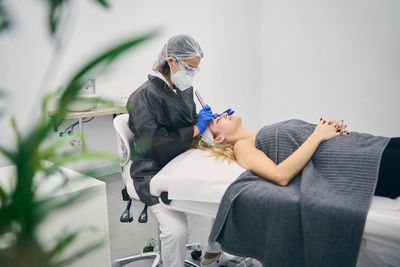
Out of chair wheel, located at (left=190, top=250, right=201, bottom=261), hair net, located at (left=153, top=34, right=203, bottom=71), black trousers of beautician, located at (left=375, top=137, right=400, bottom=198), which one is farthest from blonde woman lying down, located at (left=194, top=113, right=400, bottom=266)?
hair net, located at (left=153, top=34, right=203, bottom=71)

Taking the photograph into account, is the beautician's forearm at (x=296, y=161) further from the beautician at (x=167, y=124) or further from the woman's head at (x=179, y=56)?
the woman's head at (x=179, y=56)

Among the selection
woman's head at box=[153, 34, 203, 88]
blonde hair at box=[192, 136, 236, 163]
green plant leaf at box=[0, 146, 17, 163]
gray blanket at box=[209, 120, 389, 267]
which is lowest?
gray blanket at box=[209, 120, 389, 267]

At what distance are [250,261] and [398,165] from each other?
2.71 ft

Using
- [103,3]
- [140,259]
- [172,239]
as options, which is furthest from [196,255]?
[103,3]

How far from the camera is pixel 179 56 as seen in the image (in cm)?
165

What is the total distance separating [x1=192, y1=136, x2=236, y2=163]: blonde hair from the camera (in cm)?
151

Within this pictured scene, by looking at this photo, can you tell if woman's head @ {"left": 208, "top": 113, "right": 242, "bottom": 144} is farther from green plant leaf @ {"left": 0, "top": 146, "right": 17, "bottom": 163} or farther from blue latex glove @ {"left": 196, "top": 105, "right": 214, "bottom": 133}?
green plant leaf @ {"left": 0, "top": 146, "right": 17, "bottom": 163}

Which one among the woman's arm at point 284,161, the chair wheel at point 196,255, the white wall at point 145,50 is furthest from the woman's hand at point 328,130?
the white wall at point 145,50

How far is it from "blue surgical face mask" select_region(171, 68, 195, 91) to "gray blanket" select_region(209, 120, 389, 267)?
0.59 m

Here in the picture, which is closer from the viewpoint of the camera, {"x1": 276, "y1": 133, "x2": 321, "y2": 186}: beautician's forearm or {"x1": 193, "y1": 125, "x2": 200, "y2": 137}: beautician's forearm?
{"x1": 276, "y1": 133, "x2": 321, "y2": 186}: beautician's forearm

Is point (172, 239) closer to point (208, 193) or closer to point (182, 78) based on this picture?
point (208, 193)

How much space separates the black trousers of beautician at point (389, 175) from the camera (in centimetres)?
123

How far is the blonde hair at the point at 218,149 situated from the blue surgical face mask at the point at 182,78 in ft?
0.88

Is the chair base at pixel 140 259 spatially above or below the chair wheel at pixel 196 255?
above
